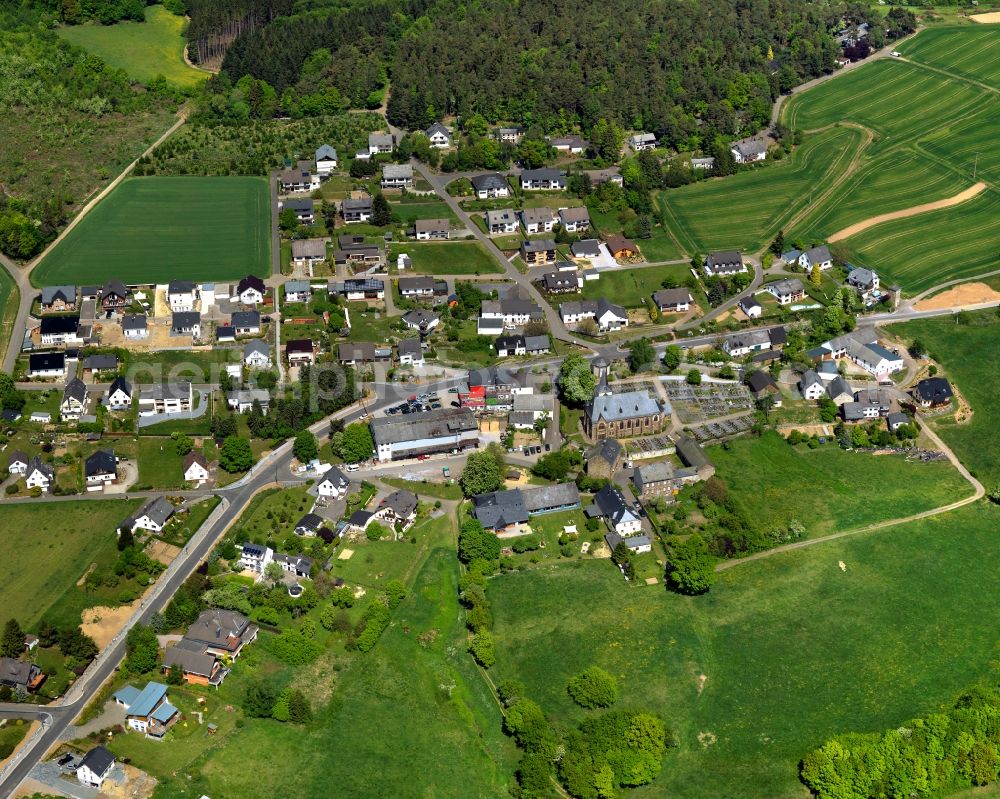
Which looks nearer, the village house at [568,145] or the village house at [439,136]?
the village house at [568,145]

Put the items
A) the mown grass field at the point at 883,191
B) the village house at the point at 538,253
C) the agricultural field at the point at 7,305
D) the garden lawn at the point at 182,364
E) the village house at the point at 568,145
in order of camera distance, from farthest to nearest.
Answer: the village house at the point at 568,145 → the mown grass field at the point at 883,191 → the village house at the point at 538,253 → the agricultural field at the point at 7,305 → the garden lawn at the point at 182,364

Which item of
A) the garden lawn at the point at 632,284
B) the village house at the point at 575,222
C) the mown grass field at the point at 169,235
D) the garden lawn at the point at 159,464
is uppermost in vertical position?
the garden lawn at the point at 159,464

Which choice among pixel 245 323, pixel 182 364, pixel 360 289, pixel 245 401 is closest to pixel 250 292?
pixel 245 323

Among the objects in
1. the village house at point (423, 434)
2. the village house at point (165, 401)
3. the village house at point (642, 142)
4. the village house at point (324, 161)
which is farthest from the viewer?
the village house at point (642, 142)

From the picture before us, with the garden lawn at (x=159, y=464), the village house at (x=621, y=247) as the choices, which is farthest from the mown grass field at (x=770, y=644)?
the village house at (x=621, y=247)

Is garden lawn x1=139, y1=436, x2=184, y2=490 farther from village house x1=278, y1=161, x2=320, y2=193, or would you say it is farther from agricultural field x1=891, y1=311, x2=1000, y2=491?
agricultural field x1=891, y1=311, x2=1000, y2=491

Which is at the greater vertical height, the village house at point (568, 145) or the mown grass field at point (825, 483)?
the village house at point (568, 145)

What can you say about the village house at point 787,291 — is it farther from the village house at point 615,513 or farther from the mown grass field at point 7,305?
the mown grass field at point 7,305
